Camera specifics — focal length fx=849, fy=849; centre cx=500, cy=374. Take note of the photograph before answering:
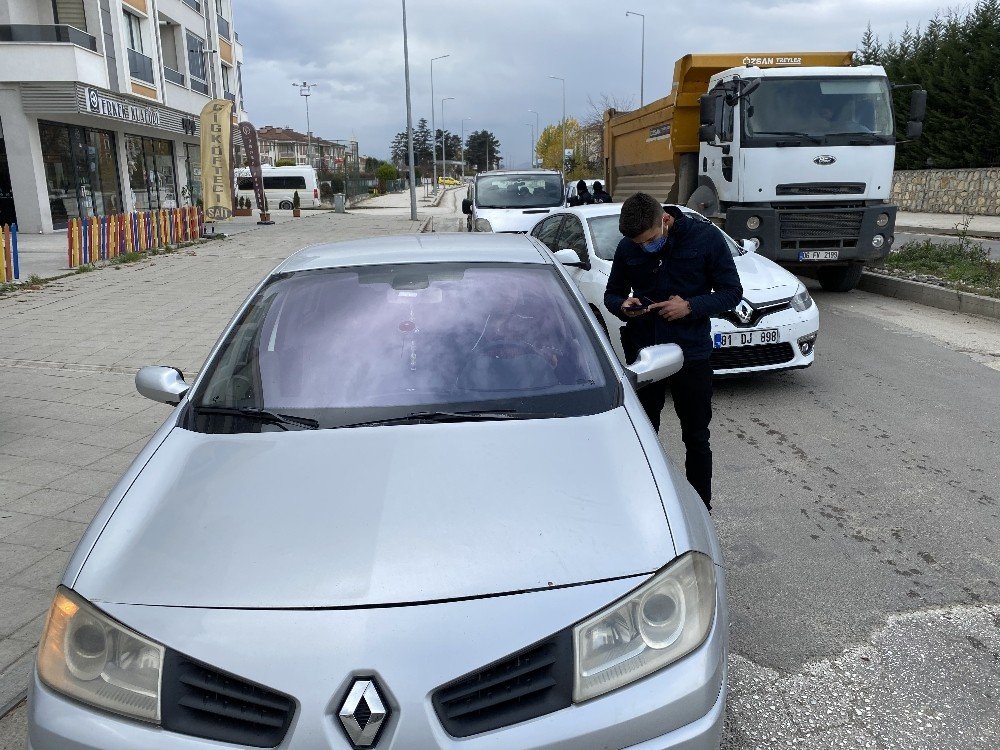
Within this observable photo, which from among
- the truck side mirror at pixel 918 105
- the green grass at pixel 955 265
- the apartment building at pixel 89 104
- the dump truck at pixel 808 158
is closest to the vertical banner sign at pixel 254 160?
the apartment building at pixel 89 104

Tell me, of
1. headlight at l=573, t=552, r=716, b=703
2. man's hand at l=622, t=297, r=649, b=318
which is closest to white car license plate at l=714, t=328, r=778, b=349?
man's hand at l=622, t=297, r=649, b=318

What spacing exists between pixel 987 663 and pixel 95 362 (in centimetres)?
787

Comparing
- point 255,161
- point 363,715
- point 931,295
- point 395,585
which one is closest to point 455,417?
point 395,585

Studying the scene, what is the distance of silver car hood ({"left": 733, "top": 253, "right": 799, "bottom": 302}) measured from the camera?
664cm

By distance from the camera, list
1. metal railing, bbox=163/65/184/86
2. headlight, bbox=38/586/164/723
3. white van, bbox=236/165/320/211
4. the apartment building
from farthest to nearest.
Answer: white van, bbox=236/165/320/211
metal railing, bbox=163/65/184/86
the apartment building
headlight, bbox=38/586/164/723

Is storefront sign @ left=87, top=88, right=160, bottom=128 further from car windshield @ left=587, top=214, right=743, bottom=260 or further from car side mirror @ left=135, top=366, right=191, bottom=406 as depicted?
car side mirror @ left=135, top=366, right=191, bottom=406

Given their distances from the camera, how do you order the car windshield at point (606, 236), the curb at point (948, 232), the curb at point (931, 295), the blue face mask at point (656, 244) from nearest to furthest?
the blue face mask at point (656, 244) → the car windshield at point (606, 236) → the curb at point (931, 295) → the curb at point (948, 232)

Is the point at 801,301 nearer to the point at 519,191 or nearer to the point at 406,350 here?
the point at 406,350

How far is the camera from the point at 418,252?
143 inches

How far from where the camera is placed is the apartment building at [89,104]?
22.6 metres

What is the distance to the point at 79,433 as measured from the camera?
600 centimetres

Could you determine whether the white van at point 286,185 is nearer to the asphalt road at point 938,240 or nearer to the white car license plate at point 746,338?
the asphalt road at point 938,240

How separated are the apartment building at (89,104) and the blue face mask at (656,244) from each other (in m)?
23.3

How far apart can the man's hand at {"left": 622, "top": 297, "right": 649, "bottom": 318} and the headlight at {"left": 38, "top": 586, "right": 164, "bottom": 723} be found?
2847 millimetres
